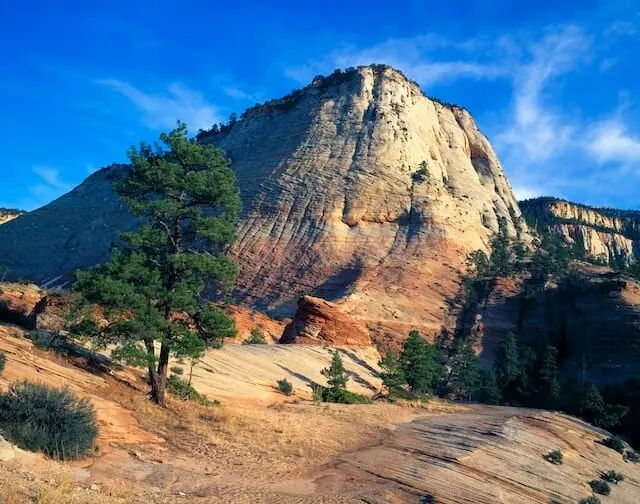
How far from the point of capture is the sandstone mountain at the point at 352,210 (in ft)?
195

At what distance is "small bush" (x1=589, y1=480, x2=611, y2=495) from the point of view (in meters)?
15.2

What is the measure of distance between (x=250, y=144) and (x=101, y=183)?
3971 cm

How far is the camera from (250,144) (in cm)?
8794

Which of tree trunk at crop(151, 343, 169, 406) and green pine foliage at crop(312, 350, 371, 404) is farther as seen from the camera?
green pine foliage at crop(312, 350, 371, 404)

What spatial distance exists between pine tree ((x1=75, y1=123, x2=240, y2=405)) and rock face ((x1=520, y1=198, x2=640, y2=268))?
114m

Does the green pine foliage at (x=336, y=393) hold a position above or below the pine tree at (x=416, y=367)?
below

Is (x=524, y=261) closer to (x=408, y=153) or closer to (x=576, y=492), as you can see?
(x=408, y=153)

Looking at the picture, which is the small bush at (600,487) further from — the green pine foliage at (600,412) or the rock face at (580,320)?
the rock face at (580,320)

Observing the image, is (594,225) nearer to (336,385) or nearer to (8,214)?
Result: (336,385)

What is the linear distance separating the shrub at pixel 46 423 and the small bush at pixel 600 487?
506 inches

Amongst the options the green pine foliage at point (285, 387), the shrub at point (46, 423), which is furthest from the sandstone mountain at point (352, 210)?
the shrub at point (46, 423)

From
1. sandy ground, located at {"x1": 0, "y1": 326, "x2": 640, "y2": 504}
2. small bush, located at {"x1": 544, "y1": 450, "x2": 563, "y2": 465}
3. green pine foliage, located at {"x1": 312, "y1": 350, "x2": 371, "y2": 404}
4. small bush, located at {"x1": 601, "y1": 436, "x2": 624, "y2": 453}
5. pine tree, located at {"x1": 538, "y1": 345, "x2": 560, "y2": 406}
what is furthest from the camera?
pine tree, located at {"x1": 538, "y1": 345, "x2": 560, "y2": 406}

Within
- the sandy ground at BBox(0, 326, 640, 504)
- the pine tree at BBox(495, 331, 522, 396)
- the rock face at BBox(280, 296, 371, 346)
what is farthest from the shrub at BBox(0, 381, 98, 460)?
the pine tree at BBox(495, 331, 522, 396)

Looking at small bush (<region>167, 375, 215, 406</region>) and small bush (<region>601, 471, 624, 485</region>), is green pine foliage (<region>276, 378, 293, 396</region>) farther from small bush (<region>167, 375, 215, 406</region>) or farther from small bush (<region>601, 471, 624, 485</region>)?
small bush (<region>601, 471, 624, 485</region>)
